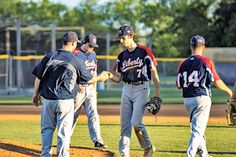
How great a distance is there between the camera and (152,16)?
74.2 metres

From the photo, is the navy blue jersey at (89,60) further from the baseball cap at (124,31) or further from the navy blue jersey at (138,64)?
the baseball cap at (124,31)

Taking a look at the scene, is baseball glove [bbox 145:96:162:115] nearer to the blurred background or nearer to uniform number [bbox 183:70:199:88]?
uniform number [bbox 183:70:199:88]

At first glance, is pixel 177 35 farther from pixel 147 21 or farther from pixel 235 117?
pixel 235 117

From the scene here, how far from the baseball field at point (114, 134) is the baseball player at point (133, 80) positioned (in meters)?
0.65

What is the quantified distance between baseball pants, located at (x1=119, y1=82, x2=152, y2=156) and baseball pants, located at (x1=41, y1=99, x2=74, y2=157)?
1170mm

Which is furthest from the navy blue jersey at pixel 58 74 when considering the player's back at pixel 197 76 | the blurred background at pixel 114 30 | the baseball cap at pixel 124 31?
the blurred background at pixel 114 30

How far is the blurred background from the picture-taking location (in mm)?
31250

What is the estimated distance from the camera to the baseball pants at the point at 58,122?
7516 mm

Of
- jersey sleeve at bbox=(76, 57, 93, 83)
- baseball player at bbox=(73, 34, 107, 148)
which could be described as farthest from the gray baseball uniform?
jersey sleeve at bbox=(76, 57, 93, 83)

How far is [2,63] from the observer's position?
28.8 metres

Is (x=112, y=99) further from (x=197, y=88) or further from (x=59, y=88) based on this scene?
(x=59, y=88)

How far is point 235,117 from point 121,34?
1.99 metres

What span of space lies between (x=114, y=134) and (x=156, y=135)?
873 mm

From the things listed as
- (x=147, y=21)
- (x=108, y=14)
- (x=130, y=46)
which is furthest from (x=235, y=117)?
(x=108, y=14)
